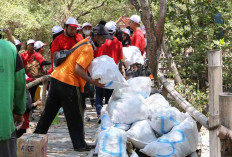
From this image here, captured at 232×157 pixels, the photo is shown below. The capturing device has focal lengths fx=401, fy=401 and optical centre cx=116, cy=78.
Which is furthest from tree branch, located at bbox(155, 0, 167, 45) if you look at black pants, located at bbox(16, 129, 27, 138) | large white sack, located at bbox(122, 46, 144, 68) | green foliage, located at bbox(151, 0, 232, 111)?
black pants, located at bbox(16, 129, 27, 138)

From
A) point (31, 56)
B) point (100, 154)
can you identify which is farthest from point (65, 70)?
point (31, 56)

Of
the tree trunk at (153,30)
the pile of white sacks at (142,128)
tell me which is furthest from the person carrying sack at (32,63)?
the pile of white sacks at (142,128)

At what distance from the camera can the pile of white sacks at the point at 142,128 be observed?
4.40 metres

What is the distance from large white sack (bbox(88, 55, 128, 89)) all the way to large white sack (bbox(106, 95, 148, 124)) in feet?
0.94

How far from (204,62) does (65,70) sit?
5.15 meters

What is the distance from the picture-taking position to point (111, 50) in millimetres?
6715

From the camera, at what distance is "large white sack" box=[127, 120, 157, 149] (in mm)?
4746

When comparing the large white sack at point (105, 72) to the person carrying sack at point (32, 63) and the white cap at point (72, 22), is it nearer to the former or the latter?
the white cap at point (72, 22)

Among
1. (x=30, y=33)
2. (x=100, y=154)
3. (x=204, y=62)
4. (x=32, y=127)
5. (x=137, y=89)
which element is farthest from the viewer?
(x=30, y=33)

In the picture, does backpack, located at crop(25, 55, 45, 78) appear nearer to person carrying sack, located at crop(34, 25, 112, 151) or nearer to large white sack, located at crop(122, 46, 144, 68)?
large white sack, located at crop(122, 46, 144, 68)

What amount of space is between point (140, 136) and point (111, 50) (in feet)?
7.52

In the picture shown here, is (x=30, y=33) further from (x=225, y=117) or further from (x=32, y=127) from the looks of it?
(x=225, y=117)

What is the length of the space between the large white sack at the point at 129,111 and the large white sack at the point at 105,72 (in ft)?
0.94

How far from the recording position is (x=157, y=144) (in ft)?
14.6
